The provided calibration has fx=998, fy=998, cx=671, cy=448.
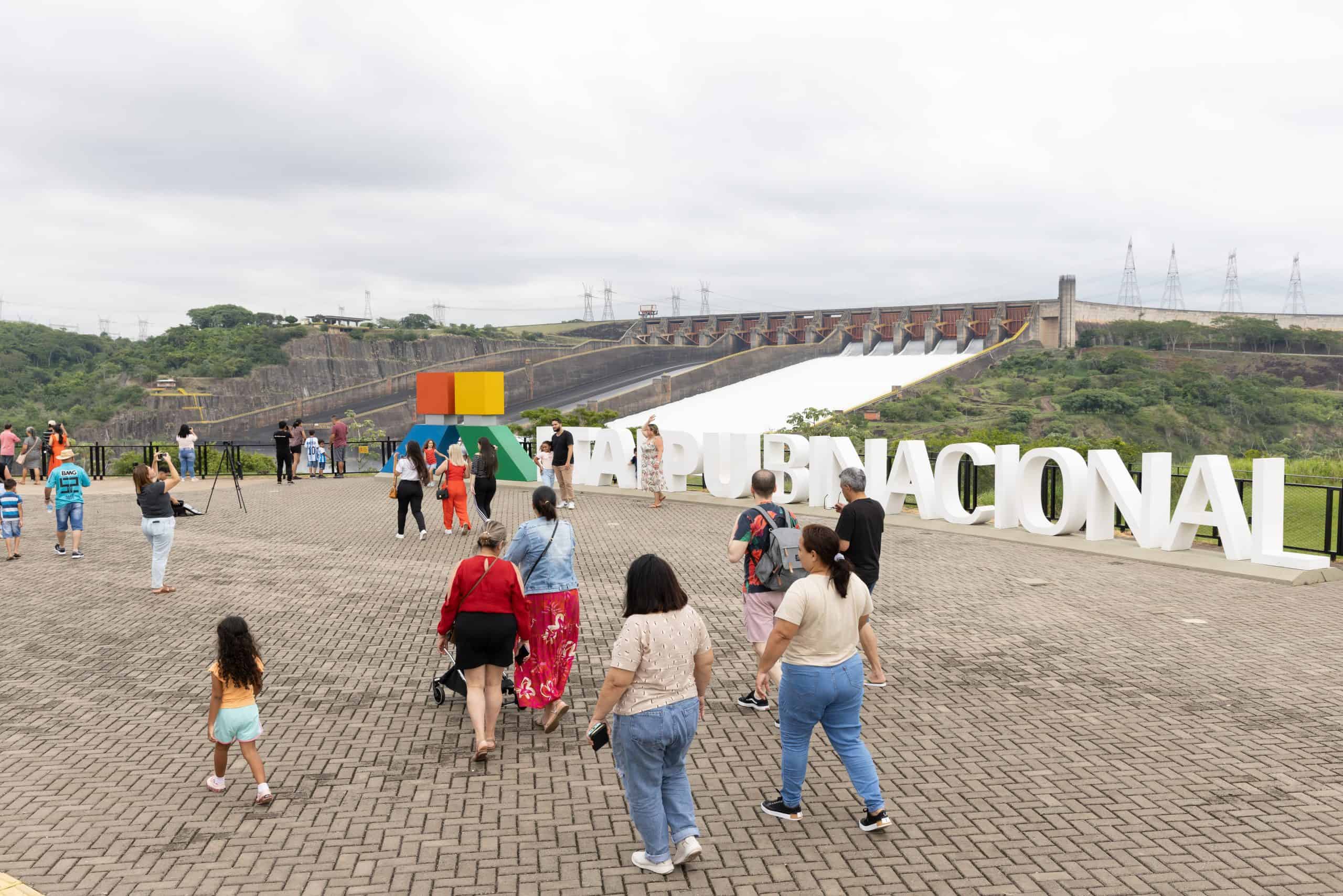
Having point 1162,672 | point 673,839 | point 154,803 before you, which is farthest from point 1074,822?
point 154,803

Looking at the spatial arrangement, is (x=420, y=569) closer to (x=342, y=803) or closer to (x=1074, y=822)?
(x=342, y=803)

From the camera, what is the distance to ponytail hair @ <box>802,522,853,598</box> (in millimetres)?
5051

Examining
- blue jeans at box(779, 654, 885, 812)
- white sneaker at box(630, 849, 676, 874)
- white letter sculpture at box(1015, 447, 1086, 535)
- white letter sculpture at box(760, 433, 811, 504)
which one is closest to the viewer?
white sneaker at box(630, 849, 676, 874)

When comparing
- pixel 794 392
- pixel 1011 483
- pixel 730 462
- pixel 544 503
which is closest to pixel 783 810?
pixel 544 503

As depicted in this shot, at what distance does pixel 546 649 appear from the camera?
6.84 metres

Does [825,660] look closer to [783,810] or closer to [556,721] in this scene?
[783,810]

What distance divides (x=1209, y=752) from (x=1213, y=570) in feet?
24.2

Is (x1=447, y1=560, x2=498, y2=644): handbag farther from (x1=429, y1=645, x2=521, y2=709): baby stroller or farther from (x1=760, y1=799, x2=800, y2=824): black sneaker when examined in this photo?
(x1=760, y1=799, x2=800, y2=824): black sneaker

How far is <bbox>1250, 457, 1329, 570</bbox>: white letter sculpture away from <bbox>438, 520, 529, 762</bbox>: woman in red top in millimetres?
10555

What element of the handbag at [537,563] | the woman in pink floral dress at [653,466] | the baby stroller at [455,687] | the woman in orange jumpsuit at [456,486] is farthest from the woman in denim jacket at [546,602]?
the woman in pink floral dress at [653,466]

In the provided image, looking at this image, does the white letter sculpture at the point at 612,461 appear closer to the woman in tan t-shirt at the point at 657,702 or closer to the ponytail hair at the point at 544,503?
the ponytail hair at the point at 544,503

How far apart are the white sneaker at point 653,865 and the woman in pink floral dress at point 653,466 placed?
14796 mm

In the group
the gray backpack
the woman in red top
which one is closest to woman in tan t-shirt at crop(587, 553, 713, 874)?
the woman in red top

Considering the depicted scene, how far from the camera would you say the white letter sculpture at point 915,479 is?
17797 millimetres
